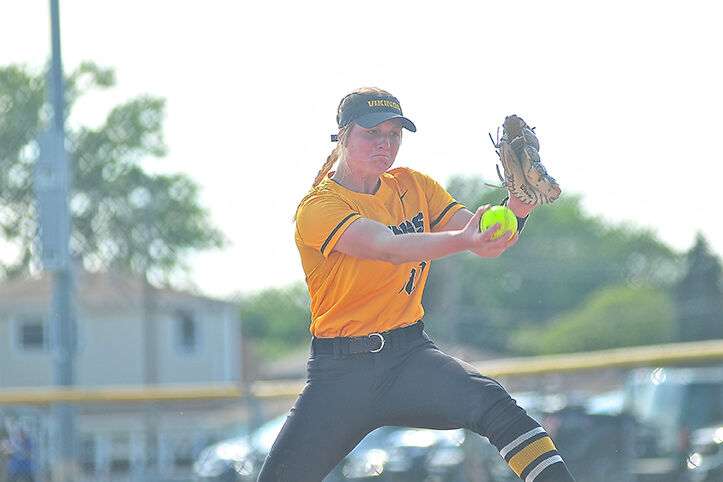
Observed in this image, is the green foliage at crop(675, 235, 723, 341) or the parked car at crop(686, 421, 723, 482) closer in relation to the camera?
the parked car at crop(686, 421, 723, 482)

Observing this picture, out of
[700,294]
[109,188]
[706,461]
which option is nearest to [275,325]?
[700,294]

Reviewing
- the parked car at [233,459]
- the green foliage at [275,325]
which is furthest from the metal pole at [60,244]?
the green foliage at [275,325]

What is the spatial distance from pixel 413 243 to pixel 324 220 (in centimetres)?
41

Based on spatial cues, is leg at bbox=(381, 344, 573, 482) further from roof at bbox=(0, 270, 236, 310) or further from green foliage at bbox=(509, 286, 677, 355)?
green foliage at bbox=(509, 286, 677, 355)

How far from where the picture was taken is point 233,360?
148 feet

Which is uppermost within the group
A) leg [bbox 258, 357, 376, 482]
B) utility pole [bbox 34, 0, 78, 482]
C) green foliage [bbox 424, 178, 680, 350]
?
green foliage [bbox 424, 178, 680, 350]

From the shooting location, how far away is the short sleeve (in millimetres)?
4055

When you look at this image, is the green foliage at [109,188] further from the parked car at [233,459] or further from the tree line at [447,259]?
the parked car at [233,459]

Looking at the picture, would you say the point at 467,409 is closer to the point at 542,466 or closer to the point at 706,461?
the point at 542,466

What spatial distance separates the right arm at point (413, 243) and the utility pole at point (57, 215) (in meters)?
7.31

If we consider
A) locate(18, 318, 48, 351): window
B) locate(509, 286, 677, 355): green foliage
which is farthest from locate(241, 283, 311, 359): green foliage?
locate(18, 318, 48, 351): window

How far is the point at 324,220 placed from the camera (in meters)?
4.09

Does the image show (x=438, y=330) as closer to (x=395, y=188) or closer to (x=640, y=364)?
(x=640, y=364)

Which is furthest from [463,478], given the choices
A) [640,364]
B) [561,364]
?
[640,364]
